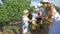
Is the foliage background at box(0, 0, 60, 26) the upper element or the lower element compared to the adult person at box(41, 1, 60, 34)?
lower

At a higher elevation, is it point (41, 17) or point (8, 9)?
point (41, 17)

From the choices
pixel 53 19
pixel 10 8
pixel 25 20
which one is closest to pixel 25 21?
pixel 25 20

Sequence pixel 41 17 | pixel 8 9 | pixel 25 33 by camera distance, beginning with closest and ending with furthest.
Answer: pixel 41 17, pixel 25 33, pixel 8 9

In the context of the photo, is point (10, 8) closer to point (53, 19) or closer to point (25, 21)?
point (25, 21)

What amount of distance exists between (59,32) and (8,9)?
2467mm

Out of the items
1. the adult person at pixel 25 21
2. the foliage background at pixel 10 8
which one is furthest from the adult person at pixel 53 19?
the foliage background at pixel 10 8

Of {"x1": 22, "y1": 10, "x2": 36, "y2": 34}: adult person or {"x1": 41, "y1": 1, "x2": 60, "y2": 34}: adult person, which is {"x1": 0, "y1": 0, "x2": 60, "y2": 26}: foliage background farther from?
{"x1": 41, "y1": 1, "x2": 60, "y2": 34}: adult person

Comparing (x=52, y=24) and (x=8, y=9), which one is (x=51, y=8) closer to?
(x=52, y=24)

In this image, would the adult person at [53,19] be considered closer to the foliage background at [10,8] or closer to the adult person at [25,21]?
the adult person at [25,21]

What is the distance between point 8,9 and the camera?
11.8 feet

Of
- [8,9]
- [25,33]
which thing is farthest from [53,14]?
[8,9]

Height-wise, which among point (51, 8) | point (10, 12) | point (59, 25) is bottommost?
point (10, 12)

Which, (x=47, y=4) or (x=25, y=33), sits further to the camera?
(x=25, y=33)

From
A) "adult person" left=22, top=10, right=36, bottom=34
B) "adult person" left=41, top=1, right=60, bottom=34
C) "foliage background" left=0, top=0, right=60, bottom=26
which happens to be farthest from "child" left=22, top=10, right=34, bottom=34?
"foliage background" left=0, top=0, right=60, bottom=26
